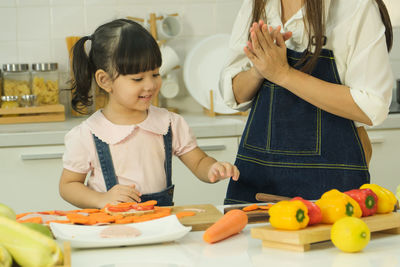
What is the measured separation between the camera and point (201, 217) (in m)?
1.26

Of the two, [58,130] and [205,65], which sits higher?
[205,65]

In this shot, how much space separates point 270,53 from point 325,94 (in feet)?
0.58

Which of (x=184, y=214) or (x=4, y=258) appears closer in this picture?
(x=4, y=258)

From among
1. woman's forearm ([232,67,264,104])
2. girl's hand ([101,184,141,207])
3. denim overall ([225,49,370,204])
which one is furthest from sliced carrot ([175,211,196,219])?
woman's forearm ([232,67,264,104])

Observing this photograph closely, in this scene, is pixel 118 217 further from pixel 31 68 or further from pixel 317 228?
pixel 31 68

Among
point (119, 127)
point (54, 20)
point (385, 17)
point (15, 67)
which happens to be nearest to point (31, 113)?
point (15, 67)

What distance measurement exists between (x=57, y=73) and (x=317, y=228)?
217 centimetres

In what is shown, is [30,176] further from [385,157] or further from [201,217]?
[385,157]

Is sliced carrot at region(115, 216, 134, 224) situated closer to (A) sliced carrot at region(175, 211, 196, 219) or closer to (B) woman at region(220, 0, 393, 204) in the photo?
(A) sliced carrot at region(175, 211, 196, 219)

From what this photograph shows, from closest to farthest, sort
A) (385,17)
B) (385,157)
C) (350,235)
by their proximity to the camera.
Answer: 1. (350,235)
2. (385,17)
3. (385,157)

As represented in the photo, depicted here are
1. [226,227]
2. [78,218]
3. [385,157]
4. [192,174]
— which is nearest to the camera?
[226,227]

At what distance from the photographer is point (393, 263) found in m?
0.94

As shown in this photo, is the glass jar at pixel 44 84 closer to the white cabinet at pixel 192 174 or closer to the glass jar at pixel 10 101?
the glass jar at pixel 10 101

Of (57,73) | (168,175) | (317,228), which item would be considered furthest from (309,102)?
(57,73)
